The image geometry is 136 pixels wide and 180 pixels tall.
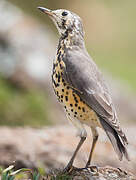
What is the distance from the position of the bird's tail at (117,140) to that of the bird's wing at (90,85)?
2.4 inches

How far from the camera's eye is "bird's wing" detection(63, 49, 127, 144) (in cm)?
766

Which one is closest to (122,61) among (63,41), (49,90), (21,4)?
(21,4)

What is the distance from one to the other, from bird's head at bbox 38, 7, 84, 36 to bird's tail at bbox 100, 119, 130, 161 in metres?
1.42

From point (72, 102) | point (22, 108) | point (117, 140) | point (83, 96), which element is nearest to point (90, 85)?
point (83, 96)

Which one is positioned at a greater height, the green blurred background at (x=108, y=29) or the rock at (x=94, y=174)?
the green blurred background at (x=108, y=29)

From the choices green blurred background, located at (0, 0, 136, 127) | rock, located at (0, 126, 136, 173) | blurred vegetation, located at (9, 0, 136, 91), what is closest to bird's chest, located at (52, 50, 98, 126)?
rock, located at (0, 126, 136, 173)

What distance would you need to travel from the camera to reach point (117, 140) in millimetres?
7445

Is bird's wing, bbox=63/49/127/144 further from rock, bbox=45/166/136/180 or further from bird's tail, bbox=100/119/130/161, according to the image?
rock, bbox=45/166/136/180

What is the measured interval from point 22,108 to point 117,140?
946 cm

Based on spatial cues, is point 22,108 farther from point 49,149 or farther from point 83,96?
point 83,96

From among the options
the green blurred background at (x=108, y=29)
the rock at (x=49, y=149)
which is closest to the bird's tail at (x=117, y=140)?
the rock at (x=49, y=149)

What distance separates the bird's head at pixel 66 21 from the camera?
833 cm

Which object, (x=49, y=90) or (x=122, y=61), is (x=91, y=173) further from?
(x=122, y=61)

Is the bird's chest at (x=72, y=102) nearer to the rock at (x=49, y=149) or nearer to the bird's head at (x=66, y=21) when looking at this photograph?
the bird's head at (x=66, y=21)
